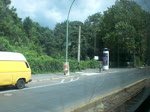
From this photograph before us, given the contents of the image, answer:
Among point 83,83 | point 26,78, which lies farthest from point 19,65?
point 83,83

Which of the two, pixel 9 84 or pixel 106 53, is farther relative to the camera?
pixel 9 84

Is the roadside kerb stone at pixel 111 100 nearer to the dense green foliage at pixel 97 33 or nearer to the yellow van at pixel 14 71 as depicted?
the dense green foliage at pixel 97 33

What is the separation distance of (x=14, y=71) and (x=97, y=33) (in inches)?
366

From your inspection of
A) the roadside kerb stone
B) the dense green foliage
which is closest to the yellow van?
the roadside kerb stone

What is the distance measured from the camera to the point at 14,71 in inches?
446

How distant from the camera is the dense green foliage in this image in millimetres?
2502

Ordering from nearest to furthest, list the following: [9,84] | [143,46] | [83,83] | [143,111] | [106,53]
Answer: [106,53], [83,83], [143,46], [143,111], [9,84]

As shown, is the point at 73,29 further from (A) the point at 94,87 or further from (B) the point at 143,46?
(B) the point at 143,46

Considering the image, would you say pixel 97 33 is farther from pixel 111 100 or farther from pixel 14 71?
pixel 14 71

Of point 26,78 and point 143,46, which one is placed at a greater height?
point 143,46

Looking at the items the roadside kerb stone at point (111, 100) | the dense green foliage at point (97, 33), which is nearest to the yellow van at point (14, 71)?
the roadside kerb stone at point (111, 100)

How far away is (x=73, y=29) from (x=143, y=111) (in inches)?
97.2

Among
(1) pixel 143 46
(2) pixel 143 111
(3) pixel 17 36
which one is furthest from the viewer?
(2) pixel 143 111

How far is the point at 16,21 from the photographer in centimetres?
255
